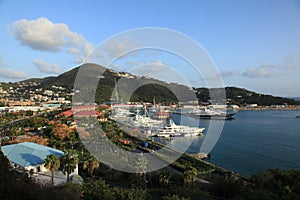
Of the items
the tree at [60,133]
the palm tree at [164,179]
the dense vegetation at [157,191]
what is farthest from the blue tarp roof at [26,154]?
the palm tree at [164,179]

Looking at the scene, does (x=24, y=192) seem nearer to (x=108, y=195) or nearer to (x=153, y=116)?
(x=108, y=195)

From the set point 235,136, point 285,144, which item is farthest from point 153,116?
point 285,144

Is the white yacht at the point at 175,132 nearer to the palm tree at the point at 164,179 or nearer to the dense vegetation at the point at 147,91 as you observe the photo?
the dense vegetation at the point at 147,91

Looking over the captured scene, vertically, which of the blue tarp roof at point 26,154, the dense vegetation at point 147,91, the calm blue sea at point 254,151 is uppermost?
the dense vegetation at point 147,91

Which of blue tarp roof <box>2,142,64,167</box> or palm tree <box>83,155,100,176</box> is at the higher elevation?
blue tarp roof <box>2,142,64,167</box>

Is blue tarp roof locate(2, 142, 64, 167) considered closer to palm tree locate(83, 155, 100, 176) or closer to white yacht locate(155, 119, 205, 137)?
palm tree locate(83, 155, 100, 176)

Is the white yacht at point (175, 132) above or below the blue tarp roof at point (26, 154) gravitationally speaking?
below

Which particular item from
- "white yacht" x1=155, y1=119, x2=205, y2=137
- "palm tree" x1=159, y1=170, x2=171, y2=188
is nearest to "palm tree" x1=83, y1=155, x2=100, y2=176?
"palm tree" x1=159, y1=170, x2=171, y2=188

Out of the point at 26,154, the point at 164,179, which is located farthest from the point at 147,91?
the point at 164,179

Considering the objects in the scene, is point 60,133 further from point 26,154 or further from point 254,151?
point 254,151
